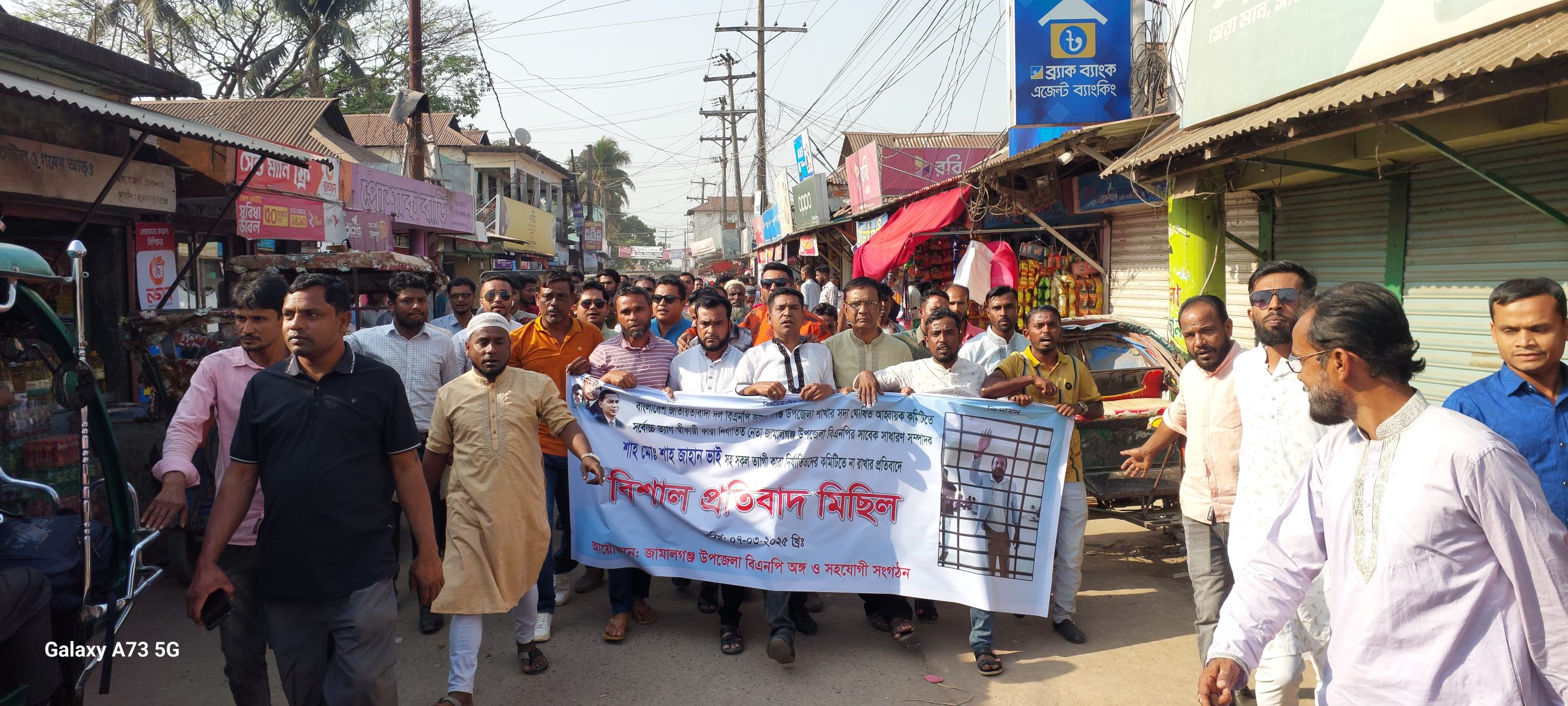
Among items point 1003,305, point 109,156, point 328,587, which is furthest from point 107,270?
point 1003,305

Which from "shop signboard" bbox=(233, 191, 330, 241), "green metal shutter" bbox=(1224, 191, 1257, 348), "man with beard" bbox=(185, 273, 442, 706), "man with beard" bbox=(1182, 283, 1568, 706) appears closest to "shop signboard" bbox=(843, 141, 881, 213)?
"green metal shutter" bbox=(1224, 191, 1257, 348)

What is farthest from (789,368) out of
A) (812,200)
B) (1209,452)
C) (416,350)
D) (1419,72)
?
(812,200)

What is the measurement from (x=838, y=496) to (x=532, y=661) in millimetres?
1737

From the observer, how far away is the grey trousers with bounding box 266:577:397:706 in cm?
314

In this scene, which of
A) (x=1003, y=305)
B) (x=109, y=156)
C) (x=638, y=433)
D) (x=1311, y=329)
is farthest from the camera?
(x=109, y=156)

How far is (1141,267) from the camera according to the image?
1018 cm

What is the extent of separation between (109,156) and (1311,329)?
9978 millimetres

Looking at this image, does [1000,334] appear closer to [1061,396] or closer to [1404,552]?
[1061,396]

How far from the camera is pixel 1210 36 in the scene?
24.8 ft

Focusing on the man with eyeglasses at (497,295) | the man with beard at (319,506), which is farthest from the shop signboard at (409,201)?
the man with beard at (319,506)

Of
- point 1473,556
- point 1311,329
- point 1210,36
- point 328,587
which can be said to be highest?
point 1210,36

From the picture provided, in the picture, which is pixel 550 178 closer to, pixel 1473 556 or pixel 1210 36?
pixel 1210 36

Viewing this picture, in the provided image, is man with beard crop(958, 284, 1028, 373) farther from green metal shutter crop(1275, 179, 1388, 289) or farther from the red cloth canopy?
the red cloth canopy

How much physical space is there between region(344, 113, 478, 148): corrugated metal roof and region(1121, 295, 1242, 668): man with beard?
27072 millimetres
